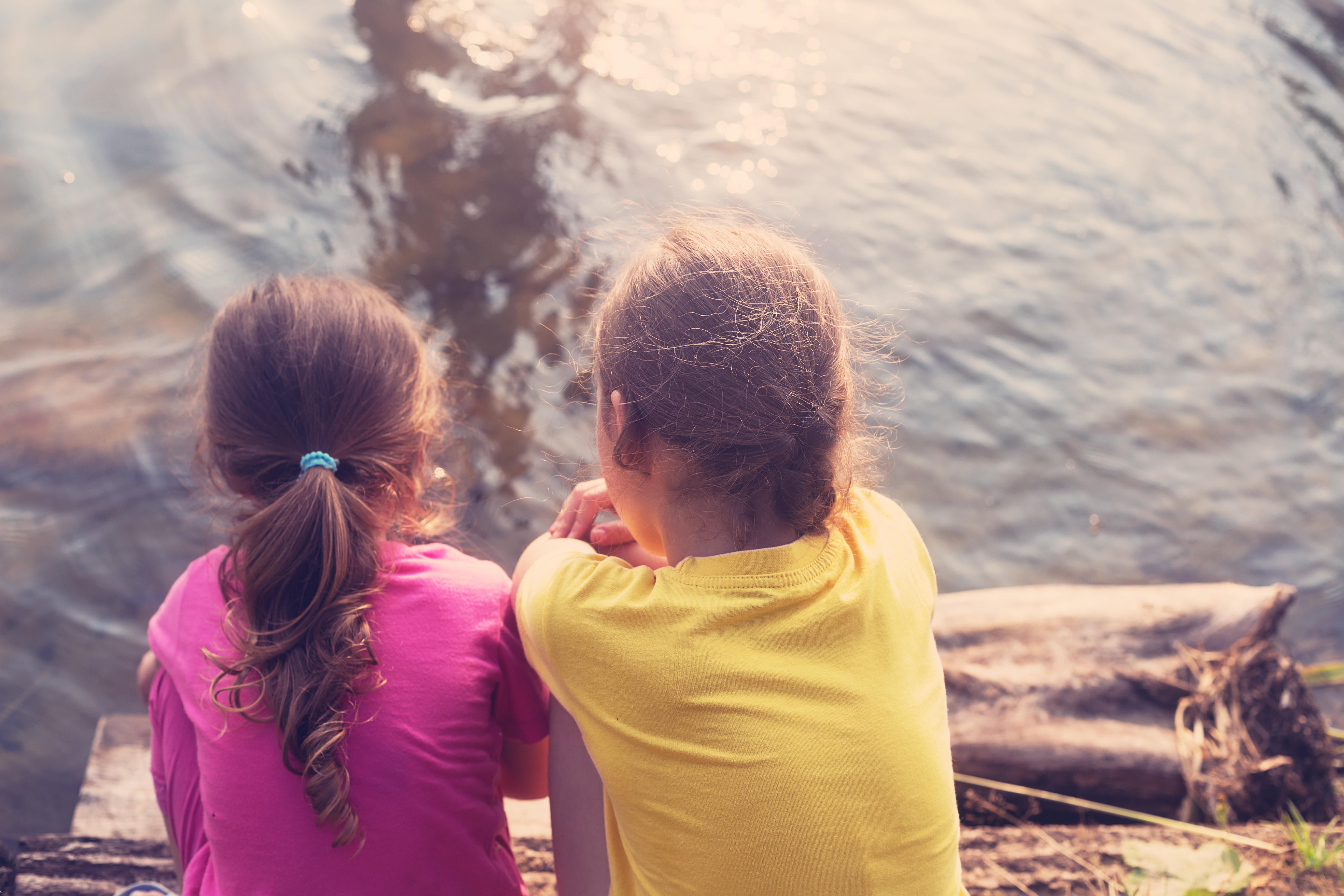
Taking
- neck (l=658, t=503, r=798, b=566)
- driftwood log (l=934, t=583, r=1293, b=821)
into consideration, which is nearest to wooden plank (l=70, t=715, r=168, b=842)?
neck (l=658, t=503, r=798, b=566)

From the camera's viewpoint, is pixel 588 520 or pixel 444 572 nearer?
pixel 444 572

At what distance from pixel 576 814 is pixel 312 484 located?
2.25 feet

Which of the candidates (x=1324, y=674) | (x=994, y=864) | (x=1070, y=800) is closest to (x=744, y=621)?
(x=994, y=864)

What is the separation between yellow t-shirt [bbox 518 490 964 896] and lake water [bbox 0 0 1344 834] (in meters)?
1.41

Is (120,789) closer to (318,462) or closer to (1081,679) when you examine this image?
(318,462)

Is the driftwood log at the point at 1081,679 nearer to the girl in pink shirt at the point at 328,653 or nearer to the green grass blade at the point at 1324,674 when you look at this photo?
the green grass blade at the point at 1324,674

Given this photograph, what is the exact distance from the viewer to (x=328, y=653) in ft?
4.43

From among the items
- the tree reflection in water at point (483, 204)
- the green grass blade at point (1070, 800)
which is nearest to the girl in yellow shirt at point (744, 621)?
the green grass blade at point (1070, 800)

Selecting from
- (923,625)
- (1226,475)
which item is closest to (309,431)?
(923,625)

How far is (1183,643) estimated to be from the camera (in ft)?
8.00

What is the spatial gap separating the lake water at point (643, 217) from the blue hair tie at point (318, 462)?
5.03 feet

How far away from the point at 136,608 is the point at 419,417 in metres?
1.76

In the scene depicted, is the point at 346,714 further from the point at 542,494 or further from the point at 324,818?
the point at 542,494

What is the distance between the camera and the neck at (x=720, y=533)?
127cm
